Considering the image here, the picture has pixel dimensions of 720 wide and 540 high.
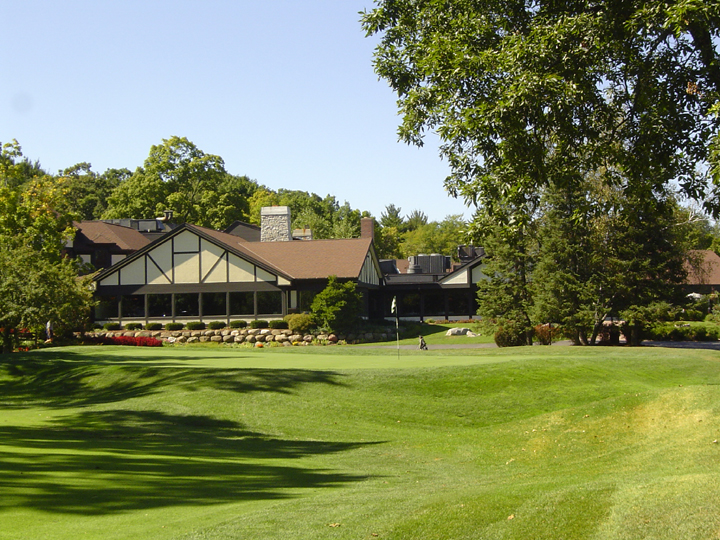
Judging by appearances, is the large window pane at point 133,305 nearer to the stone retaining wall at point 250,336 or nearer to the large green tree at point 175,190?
the stone retaining wall at point 250,336

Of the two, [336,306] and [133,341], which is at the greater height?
[336,306]

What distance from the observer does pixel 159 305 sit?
157 feet

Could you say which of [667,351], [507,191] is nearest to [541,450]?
[507,191]

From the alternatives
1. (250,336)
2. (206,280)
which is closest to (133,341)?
(250,336)

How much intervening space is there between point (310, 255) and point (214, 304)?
7.17m

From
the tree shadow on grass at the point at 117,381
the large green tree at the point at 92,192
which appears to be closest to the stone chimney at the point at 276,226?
the tree shadow on grass at the point at 117,381

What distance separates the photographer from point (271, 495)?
924cm

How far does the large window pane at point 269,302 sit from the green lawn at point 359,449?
2082 centimetres

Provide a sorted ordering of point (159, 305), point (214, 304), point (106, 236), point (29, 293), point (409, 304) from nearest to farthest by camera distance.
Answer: point (29, 293) → point (214, 304) → point (159, 305) → point (106, 236) → point (409, 304)

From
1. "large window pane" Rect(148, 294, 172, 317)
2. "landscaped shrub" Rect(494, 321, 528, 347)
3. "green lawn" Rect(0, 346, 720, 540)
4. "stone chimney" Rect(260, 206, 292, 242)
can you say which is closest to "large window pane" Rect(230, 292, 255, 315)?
"large window pane" Rect(148, 294, 172, 317)

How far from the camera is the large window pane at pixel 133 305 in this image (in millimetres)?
47750

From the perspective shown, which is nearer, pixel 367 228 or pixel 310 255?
pixel 310 255

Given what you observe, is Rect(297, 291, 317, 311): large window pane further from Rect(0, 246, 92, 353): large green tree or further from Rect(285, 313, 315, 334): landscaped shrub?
Rect(0, 246, 92, 353): large green tree

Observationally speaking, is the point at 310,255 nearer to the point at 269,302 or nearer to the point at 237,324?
the point at 269,302
